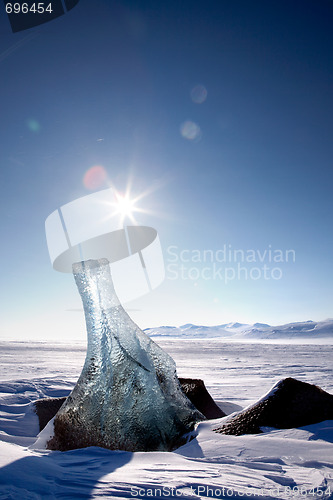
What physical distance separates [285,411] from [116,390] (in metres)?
1.20

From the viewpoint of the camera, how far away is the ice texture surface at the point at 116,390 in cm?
215

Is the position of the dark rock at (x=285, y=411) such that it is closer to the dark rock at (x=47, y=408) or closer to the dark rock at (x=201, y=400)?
the dark rock at (x=201, y=400)

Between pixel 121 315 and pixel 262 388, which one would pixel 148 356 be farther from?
pixel 262 388

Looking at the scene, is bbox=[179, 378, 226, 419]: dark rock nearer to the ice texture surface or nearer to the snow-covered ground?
the ice texture surface

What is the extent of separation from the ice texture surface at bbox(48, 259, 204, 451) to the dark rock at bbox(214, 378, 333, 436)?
16.2 inches

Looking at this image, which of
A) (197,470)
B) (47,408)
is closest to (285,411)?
(197,470)

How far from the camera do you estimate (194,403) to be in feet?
10.3

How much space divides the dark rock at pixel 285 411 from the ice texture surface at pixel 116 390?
0.41m

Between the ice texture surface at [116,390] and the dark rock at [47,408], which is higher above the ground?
the ice texture surface at [116,390]

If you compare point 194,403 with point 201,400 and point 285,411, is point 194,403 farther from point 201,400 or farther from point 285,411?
point 285,411

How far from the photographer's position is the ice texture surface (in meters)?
2.15

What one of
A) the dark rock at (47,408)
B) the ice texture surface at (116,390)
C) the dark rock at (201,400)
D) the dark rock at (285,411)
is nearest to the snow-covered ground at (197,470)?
the dark rock at (285,411)

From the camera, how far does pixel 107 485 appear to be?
1.33m

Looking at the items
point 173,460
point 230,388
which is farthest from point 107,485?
point 230,388
